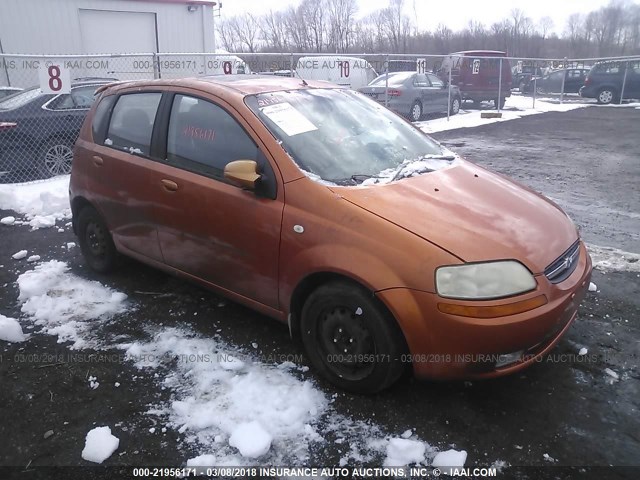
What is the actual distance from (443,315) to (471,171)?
1.40 meters

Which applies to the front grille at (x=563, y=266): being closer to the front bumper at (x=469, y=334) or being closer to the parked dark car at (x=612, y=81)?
the front bumper at (x=469, y=334)

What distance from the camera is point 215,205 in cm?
330

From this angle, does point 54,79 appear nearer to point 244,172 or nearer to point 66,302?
point 66,302

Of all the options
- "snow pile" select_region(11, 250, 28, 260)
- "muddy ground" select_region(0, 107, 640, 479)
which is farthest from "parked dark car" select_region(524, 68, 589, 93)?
"snow pile" select_region(11, 250, 28, 260)

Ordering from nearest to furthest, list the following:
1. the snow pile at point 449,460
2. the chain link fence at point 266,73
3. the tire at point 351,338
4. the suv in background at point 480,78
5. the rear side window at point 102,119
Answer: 1. the snow pile at point 449,460
2. the tire at point 351,338
3. the rear side window at point 102,119
4. the chain link fence at point 266,73
5. the suv in background at point 480,78

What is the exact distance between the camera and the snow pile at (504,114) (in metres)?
15.2

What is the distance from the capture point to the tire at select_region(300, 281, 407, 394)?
8.79ft

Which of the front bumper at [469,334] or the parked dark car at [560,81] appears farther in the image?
the parked dark car at [560,81]

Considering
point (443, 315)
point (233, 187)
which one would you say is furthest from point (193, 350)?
point (443, 315)

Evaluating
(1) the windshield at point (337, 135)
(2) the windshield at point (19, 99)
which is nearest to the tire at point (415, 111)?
(2) the windshield at point (19, 99)

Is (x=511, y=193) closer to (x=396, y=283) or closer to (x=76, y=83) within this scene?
(x=396, y=283)

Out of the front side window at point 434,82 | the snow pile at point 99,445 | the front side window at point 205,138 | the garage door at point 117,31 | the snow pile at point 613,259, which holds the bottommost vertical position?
the snow pile at point 99,445

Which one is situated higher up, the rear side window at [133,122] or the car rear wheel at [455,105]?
the rear side window at [133,122]

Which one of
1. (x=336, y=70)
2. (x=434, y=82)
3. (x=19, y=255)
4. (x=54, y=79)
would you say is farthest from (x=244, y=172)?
(x=336, y=70)
